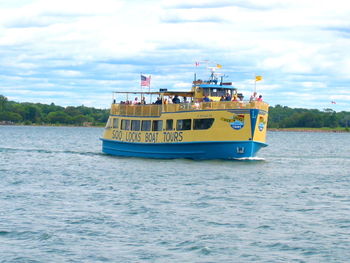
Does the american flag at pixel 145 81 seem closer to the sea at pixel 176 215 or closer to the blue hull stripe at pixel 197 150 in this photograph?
the blue hull stripe at pixel 197 150

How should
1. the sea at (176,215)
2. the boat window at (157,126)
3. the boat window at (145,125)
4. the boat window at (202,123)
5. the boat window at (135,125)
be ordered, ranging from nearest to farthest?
the sea at (176,215) → the boat window at (202,123) → the boat window at (157,126) → the boat window at (145,125) → the boat window at (135,125)

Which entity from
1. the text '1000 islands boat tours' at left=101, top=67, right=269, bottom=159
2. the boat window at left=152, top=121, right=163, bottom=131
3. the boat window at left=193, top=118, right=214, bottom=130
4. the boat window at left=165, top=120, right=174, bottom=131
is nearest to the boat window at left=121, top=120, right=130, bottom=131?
the text '1000 islands boat tours' at left=101, top=67, right=269, bottom=159

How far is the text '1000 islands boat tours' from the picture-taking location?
42.4 metres

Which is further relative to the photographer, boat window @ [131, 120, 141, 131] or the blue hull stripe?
boat window @ [131, 120, 141, 131]

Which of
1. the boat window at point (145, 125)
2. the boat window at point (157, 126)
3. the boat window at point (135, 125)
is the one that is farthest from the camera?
the boat window at point (135, 125)

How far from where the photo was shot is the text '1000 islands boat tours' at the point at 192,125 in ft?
139

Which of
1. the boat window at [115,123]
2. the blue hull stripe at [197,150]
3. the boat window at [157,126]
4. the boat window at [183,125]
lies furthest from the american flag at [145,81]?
the boat window at [183,125]

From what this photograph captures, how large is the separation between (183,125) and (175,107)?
1.85m

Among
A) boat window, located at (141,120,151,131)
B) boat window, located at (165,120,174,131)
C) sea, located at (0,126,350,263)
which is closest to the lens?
sea, located at (0,126,350,263)

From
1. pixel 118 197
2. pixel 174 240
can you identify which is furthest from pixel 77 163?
pixel 174 240

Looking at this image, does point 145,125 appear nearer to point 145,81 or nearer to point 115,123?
point 145,81

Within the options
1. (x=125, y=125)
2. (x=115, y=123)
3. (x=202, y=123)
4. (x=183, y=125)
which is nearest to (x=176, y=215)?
A: (x=202, y=123)

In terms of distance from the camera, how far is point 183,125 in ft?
147

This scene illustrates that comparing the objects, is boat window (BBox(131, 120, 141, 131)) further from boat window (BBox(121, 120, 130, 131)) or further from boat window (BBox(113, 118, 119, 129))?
boat window (BBox(113, 118, 119, 129))
